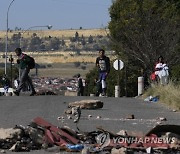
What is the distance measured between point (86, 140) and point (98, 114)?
21.5 feet

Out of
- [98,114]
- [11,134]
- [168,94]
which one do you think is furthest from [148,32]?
[11,134]

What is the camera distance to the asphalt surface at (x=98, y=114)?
14962mm

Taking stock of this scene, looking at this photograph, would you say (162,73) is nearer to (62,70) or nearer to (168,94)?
(168,94)

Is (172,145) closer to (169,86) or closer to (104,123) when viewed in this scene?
(104,123)

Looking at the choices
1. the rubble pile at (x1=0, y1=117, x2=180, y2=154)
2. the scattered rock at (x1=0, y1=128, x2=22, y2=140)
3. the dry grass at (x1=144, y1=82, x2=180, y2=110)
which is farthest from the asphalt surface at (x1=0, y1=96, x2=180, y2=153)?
the scattered rock at (x1=0, y1=128, x2=22, y2=140)

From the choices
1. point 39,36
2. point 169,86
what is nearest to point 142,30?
point 169,86

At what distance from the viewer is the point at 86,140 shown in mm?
11555

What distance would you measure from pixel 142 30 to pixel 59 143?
108 feet

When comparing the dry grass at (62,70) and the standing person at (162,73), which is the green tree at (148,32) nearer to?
the standing person at (162,73)

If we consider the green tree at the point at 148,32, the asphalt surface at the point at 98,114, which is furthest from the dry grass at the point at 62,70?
the asphalt surface at the point at 98,114

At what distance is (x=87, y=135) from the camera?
11734 mm

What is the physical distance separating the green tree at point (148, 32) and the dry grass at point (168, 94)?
14.4 metres

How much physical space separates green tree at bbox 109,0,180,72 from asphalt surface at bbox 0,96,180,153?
64.7 ft

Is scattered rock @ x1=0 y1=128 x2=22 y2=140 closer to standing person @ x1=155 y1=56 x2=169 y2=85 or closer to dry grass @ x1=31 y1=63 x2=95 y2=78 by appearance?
standing person @ x1=155 y1=56 x2=169 y2=85
